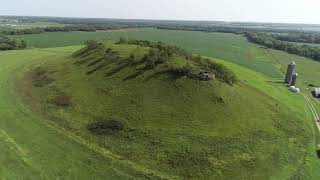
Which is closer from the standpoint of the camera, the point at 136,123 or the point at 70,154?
the point at 70,154

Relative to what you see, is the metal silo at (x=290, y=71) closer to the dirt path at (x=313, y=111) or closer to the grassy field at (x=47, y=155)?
Result: the dirt path at (x=313, y=111)

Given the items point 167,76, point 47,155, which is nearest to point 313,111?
point 167,76

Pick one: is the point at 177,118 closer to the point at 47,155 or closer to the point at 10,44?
the point at 47,155

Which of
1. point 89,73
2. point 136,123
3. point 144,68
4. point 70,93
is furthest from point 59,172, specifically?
point 89,73

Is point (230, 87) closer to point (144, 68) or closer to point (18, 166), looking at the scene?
point (144, 68)

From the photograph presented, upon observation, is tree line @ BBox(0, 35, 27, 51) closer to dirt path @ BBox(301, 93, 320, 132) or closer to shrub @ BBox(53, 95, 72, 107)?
shrub @ BBox(53, 95, 72, 107)

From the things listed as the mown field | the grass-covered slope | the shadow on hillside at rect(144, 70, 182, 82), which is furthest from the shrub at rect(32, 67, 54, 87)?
the shadow on hillside at rect(144, 70, 182, 82)
